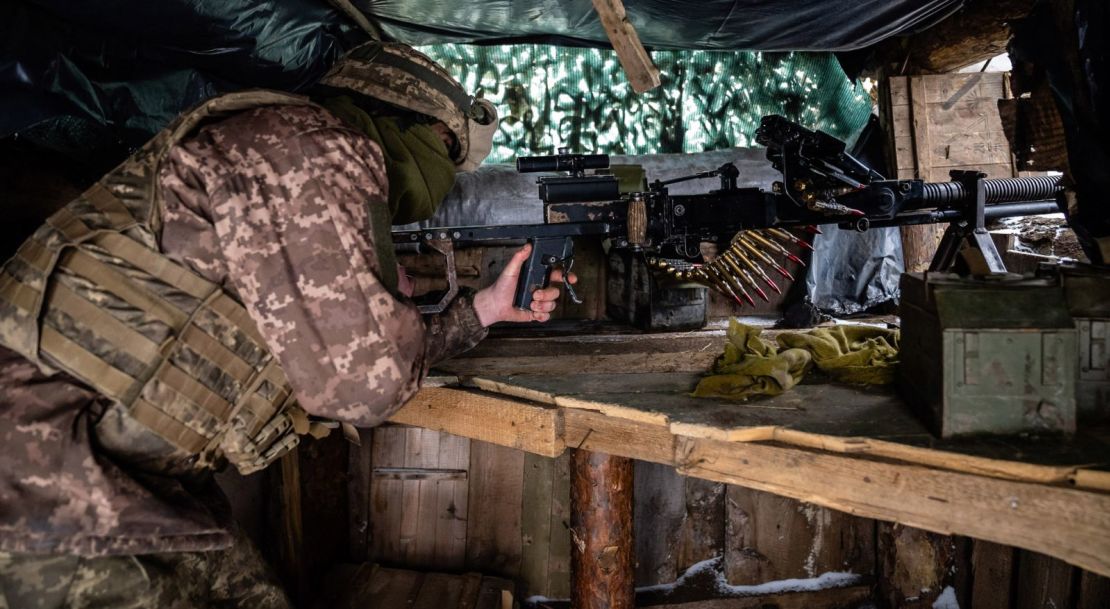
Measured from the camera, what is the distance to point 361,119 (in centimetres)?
195

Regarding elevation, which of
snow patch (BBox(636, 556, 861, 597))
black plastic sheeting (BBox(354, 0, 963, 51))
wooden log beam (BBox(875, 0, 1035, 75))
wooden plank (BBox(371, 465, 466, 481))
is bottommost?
snow patch (BBox(636, 556, 861, 597))

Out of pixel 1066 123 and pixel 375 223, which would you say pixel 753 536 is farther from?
pixel 375 223

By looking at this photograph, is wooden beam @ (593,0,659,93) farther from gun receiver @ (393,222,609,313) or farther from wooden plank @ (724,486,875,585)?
wooden plank @ (724,486,875,585)

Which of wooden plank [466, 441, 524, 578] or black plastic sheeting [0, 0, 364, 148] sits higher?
black plastic sheeting [0, 0, 364, 148]

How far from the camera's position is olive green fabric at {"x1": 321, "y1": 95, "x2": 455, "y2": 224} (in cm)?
197

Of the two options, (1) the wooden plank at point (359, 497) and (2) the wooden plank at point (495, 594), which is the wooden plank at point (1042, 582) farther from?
(1) the wooden plank at point (359, 497)

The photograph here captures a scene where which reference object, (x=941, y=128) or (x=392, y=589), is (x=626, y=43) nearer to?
(x=941, y=128)

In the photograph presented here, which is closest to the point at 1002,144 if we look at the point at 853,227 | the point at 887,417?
the point at 853,227

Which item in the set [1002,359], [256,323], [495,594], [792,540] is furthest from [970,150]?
[256,323]

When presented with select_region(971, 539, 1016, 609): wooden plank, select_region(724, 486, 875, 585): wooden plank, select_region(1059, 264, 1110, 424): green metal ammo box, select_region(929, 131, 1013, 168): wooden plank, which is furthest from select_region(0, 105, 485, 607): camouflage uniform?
select_region(929, 131, 1013, 168): wooden plank

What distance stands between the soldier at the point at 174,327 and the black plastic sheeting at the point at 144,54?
0.92 metres

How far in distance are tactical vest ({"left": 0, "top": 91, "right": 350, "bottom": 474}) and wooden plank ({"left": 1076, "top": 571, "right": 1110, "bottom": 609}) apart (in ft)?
11.1

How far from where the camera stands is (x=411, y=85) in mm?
2033

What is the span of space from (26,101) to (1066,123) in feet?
11.0
